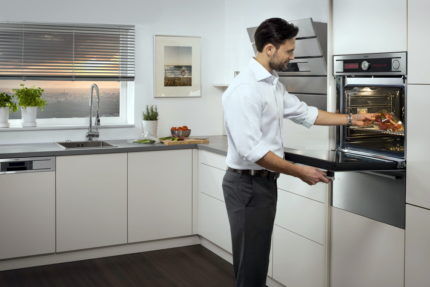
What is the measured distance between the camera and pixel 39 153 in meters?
4.36

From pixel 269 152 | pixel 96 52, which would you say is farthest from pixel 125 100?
pixel 269 152

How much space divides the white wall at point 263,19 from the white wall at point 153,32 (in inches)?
4.5

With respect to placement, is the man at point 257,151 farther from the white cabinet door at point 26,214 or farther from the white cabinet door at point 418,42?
the white cabinet door at point 26,214

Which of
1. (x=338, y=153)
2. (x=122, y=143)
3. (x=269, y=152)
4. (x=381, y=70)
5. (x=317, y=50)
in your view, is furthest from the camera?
(x=122, y=143)

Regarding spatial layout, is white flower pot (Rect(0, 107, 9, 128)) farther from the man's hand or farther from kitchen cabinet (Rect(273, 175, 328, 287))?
the man's hand

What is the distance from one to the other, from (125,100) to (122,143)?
0.56 metres

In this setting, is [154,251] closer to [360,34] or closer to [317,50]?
[317,50]

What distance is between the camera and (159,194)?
4.83m

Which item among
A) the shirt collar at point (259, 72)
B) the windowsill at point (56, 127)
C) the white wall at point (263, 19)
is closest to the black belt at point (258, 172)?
the shirt collar at point (259, 72)

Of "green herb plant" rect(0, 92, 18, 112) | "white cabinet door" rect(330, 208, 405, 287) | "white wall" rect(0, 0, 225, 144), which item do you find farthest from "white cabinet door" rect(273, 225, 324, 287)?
"green herb plant" rect(0, 92, 18, 112)

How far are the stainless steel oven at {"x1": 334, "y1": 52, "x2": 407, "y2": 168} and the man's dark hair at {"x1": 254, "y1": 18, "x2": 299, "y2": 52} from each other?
64cm

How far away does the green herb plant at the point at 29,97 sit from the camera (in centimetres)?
477

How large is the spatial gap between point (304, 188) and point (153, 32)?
2138 mm

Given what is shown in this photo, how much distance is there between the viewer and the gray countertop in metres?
4.34
